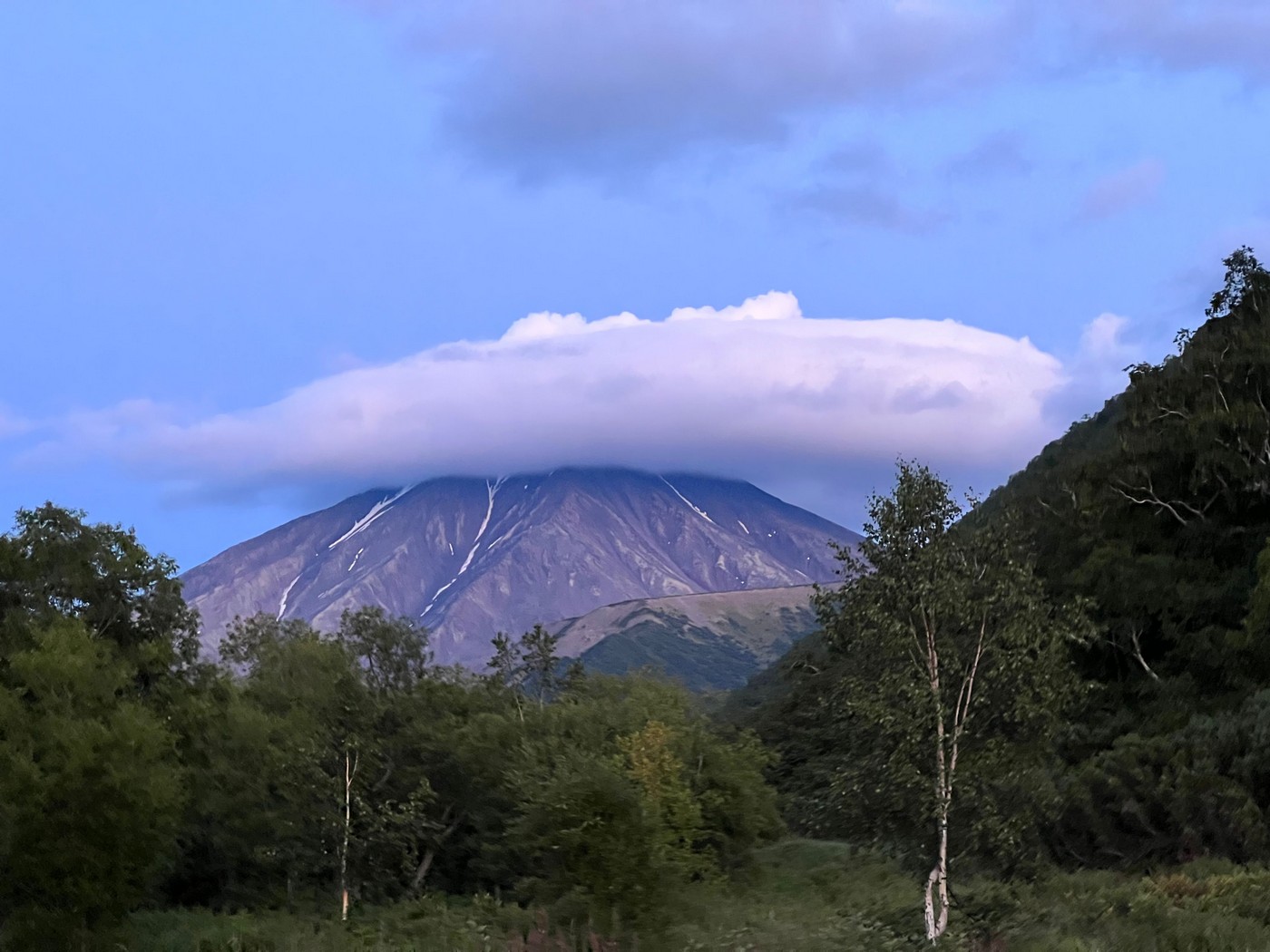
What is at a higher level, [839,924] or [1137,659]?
[1137,659]

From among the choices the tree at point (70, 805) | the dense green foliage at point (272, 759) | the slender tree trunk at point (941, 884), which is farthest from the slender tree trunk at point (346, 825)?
the slender tree trunk at point (941, 884)

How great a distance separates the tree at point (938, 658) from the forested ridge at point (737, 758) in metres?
0.07

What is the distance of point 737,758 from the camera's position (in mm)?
48531

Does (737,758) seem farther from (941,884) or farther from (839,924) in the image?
(941,884)

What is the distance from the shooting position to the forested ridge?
24.8m

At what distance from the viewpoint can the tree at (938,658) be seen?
958 inches

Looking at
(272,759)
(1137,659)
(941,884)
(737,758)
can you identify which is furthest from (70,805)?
(1137,659)

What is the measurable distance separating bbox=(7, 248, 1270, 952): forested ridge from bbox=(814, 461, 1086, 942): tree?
66 millimetres

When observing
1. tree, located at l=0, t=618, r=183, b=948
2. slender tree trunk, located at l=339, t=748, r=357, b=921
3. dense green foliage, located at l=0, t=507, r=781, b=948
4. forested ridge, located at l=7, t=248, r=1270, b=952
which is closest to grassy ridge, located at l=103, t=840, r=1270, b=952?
forested ridge, located at l=7, t=248, r=1270, b=952

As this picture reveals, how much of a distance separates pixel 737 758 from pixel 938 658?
24419 millimetres

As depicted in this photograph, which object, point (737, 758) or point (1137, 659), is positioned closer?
point (737, 758)

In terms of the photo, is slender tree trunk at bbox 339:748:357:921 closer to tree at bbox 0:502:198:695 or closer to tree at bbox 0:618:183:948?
tree at bbox 0:618:183:948

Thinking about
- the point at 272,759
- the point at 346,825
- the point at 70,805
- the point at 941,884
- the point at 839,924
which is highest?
the point at 70,805

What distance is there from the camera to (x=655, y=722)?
45.8m
